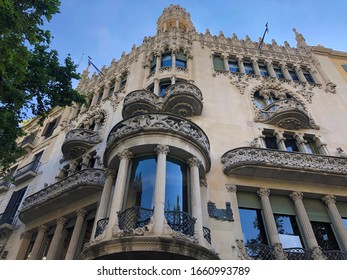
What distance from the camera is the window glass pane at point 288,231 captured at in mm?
13219

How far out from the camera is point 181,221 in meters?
10.8

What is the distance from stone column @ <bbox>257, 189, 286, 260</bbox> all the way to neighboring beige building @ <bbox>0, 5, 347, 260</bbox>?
0.05m

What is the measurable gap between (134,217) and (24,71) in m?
6.83

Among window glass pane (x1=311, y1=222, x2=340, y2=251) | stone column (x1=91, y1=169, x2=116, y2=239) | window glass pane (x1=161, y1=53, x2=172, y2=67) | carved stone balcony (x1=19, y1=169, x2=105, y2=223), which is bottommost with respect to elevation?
window glass pane (x1=311, y1=222, x2=340, y2=251)

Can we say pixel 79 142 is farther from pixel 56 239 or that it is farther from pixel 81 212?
pixel 56 239

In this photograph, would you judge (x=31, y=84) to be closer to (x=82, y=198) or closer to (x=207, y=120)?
(x=82, y=198)

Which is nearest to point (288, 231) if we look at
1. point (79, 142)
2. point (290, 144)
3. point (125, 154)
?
point (290, 144)

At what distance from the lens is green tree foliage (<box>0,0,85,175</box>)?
11008mm

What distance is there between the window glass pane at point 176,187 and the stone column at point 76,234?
21.0ft

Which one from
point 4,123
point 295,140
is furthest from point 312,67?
point 4,123

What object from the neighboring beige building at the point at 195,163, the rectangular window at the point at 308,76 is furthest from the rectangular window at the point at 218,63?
the rectangular window at the point at 308,76

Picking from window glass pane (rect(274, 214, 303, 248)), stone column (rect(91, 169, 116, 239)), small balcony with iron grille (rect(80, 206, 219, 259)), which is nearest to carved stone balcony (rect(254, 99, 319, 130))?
window glass pane (rect(274, 214, 303, 248))

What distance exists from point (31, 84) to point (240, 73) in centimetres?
1483

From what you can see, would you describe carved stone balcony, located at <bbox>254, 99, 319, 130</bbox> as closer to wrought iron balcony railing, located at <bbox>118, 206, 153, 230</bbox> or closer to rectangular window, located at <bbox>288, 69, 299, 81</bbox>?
rectangular window, located at <bbox>288, 69, 299, 81</bbox>
